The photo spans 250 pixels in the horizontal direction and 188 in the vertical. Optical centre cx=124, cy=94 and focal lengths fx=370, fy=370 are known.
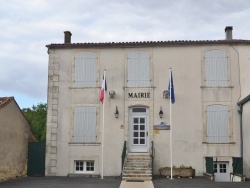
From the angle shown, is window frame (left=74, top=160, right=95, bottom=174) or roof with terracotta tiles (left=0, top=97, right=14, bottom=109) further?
window frame (left=74, top=160, right=95, bottom=174)

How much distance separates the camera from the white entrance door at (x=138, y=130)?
17.6 metres

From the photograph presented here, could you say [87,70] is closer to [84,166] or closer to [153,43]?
[153,43]

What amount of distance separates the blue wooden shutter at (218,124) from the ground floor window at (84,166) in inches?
222

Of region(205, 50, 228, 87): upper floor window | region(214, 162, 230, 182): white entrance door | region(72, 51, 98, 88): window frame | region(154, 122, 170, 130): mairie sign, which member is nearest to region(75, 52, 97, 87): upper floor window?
region(72, 51, 98, 88): window frame

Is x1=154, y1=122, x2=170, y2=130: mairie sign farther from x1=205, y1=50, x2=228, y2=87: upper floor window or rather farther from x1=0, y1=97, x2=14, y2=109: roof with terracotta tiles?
x1=0, y1=97, x2=14, y2=109: roof with terracotta tiles

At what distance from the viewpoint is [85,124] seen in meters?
17.7

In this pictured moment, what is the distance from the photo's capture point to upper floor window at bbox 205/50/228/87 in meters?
17.6

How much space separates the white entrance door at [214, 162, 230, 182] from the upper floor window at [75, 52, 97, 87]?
7.02m

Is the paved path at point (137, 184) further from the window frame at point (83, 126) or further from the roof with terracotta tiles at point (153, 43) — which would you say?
the roof with terracotta tiles at point (153, 43)

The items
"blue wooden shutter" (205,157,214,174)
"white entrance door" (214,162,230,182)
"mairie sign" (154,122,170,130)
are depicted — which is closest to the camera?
"blue wooden shutter" (205,157,214,174)

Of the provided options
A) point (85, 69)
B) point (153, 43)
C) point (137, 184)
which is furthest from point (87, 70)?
point (137, 184)

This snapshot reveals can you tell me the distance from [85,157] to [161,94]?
469 cm

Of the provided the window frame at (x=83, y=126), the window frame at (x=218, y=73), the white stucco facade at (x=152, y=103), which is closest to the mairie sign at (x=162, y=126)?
the white stucco facade at (x=152, y=103)

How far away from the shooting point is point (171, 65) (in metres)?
17.9
